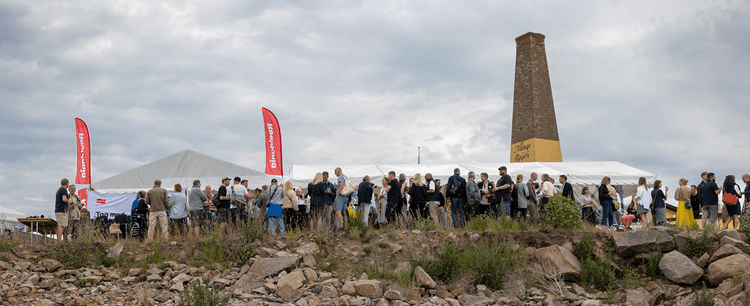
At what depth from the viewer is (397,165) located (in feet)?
62.3

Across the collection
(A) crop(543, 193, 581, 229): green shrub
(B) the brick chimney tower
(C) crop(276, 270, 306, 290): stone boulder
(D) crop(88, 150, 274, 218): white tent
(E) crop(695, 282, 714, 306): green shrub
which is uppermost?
(B) the brick chimney tower

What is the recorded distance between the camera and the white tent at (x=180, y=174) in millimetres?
18250

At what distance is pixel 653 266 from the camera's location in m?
10.4

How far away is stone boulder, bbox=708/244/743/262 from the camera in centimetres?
1005

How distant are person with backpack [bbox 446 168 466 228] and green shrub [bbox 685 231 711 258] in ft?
15.1

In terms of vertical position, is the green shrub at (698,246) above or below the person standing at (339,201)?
below

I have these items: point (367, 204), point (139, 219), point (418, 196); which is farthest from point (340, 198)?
point (139, 219)

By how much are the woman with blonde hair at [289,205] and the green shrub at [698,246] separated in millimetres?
8205

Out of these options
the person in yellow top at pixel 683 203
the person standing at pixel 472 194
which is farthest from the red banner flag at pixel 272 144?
the person in yellow top at pixel 683 203

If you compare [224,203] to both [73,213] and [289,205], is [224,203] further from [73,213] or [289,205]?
[73,213]

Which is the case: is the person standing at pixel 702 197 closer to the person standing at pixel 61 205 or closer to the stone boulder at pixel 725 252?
the stone boulder at pixel 725 252

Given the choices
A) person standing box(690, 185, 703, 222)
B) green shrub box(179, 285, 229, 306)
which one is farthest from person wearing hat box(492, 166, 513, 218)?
green shrub box(179, 285, 229, 306)

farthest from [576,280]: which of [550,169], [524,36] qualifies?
[524,36]

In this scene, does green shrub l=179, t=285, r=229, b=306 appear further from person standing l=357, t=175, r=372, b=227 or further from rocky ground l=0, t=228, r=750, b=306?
person standing l=357, t=175, r=372, b=227
